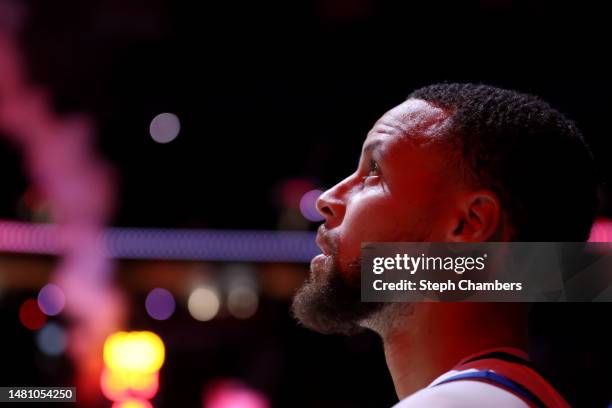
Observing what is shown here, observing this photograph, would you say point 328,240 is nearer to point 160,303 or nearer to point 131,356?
point 131,356

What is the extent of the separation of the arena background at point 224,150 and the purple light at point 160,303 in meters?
0.16

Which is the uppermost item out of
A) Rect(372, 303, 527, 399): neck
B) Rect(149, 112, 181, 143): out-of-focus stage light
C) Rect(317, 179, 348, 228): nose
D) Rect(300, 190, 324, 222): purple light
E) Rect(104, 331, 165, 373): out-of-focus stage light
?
Rect(149, 112, 181, 143): out-of-focus stage light

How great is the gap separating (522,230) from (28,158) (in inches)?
394

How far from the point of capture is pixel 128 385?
6363 millimetres

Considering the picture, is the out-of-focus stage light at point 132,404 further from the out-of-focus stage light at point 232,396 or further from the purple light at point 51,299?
the purple light at point 51,299

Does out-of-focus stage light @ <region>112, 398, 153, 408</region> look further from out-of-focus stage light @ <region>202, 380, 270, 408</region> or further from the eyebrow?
the eyebrow

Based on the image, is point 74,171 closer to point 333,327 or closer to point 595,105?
point 595,105

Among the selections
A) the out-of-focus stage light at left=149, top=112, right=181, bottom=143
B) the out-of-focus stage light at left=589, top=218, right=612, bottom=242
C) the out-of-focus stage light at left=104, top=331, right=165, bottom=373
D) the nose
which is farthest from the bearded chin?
the out-of-focus stage light at left=149, top=112, right=181, bottom=143

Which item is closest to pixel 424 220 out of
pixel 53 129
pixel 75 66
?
pixel 75 66

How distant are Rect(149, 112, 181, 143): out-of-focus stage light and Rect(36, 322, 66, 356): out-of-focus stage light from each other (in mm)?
3016

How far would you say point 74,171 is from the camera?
11.3 meters

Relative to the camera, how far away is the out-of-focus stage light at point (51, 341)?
9.99 m

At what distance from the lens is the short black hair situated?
1.63 meters

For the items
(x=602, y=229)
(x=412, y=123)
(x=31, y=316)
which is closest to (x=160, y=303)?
(x=31, y=316)
